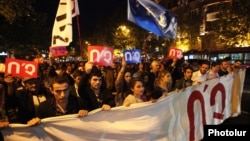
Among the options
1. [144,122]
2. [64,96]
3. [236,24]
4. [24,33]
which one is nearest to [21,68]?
[64,96]

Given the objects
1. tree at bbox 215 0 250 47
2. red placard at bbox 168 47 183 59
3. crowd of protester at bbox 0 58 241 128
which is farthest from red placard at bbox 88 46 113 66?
tree at bbox 215 0 250 47

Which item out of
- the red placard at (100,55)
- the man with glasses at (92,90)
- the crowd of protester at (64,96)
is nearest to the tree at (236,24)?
the crowd of protester at (64,96)

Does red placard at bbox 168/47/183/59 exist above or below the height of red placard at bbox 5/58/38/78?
above

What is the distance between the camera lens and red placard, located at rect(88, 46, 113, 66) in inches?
257

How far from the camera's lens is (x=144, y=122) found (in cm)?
510

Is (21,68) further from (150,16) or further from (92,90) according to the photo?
(150,16)

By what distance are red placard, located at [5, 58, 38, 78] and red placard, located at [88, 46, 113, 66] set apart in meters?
0.97

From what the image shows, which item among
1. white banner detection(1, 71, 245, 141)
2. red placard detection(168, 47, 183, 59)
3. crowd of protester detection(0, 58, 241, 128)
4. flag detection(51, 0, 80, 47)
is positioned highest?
flag detection(51, 0, 80, 47)

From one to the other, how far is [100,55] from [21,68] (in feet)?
4.51

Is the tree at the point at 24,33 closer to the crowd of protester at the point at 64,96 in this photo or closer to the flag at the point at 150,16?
the flag at the point at 150,16

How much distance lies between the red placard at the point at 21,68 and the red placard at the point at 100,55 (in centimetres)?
97

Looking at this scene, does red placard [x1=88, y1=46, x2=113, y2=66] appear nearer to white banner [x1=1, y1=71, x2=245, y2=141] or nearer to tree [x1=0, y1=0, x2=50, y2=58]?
white banner [x1=1, y1=71, x2=245, y2=141]

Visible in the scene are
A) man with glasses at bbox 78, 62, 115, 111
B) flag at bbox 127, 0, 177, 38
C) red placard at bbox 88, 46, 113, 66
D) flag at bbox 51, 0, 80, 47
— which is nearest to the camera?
man with glasses at bbox 78, 62, 115, 111

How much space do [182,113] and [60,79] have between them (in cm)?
234
